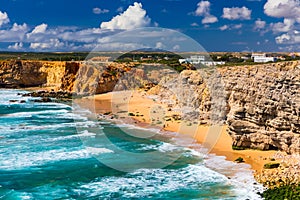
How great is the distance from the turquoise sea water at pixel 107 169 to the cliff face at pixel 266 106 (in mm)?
2686

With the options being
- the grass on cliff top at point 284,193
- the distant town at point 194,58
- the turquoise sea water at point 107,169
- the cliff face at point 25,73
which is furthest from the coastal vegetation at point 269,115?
the cliff face at point 25,73

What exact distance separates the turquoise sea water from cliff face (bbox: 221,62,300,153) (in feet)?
8.81

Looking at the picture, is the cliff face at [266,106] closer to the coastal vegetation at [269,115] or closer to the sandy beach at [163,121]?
the coastal vegetation at [269,115]

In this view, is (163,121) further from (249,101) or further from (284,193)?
(284,193)

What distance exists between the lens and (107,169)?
21.4 m

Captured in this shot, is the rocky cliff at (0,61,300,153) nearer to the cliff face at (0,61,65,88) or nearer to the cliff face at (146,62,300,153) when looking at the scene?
the cliff face at (146,62,300,153)

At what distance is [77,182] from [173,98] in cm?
3113

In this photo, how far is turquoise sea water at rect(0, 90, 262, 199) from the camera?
1747 centimetres

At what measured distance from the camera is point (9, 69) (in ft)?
254

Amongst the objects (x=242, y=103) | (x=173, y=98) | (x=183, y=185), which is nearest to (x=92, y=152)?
(x=183, y=185)

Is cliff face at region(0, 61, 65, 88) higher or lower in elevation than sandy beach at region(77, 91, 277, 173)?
higher

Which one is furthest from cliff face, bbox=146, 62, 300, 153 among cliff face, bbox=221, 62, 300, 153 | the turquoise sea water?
the turquoise sea water

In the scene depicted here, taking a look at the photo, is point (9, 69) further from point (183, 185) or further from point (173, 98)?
point (183, 185)

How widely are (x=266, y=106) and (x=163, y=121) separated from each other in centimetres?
1598
